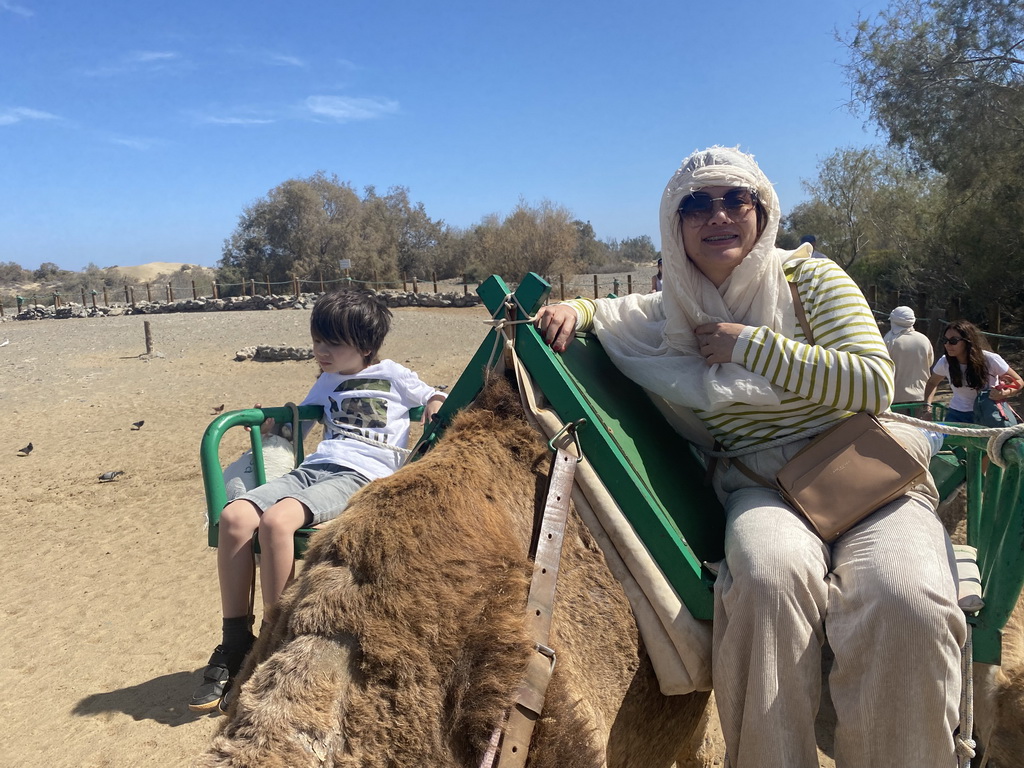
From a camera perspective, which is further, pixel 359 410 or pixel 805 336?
pixel 359 410

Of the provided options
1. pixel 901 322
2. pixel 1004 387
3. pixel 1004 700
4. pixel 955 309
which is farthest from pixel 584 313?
pixel 955 309

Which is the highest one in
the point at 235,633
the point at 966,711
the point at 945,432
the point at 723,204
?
the point at 723,204

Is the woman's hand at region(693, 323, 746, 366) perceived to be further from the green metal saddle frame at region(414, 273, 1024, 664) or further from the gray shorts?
the gray shorts

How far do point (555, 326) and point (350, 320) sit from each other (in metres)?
1.38

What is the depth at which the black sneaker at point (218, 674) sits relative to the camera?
94.3 inches

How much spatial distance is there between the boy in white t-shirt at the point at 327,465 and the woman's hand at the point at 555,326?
0.80 meters

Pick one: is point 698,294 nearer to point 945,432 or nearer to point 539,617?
point 945,432

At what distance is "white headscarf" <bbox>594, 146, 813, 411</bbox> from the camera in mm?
1941

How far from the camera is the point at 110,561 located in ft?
20.5

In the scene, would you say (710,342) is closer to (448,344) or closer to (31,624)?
(31,624)

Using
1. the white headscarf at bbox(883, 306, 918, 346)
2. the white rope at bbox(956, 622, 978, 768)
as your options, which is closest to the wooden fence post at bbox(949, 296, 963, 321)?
the white headscarf at bbox(883, 306, 918, 346)

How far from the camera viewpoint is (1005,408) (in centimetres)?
606

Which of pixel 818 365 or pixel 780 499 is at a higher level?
pixel 818 365

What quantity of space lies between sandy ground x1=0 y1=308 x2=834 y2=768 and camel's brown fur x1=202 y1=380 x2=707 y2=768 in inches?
64.7
